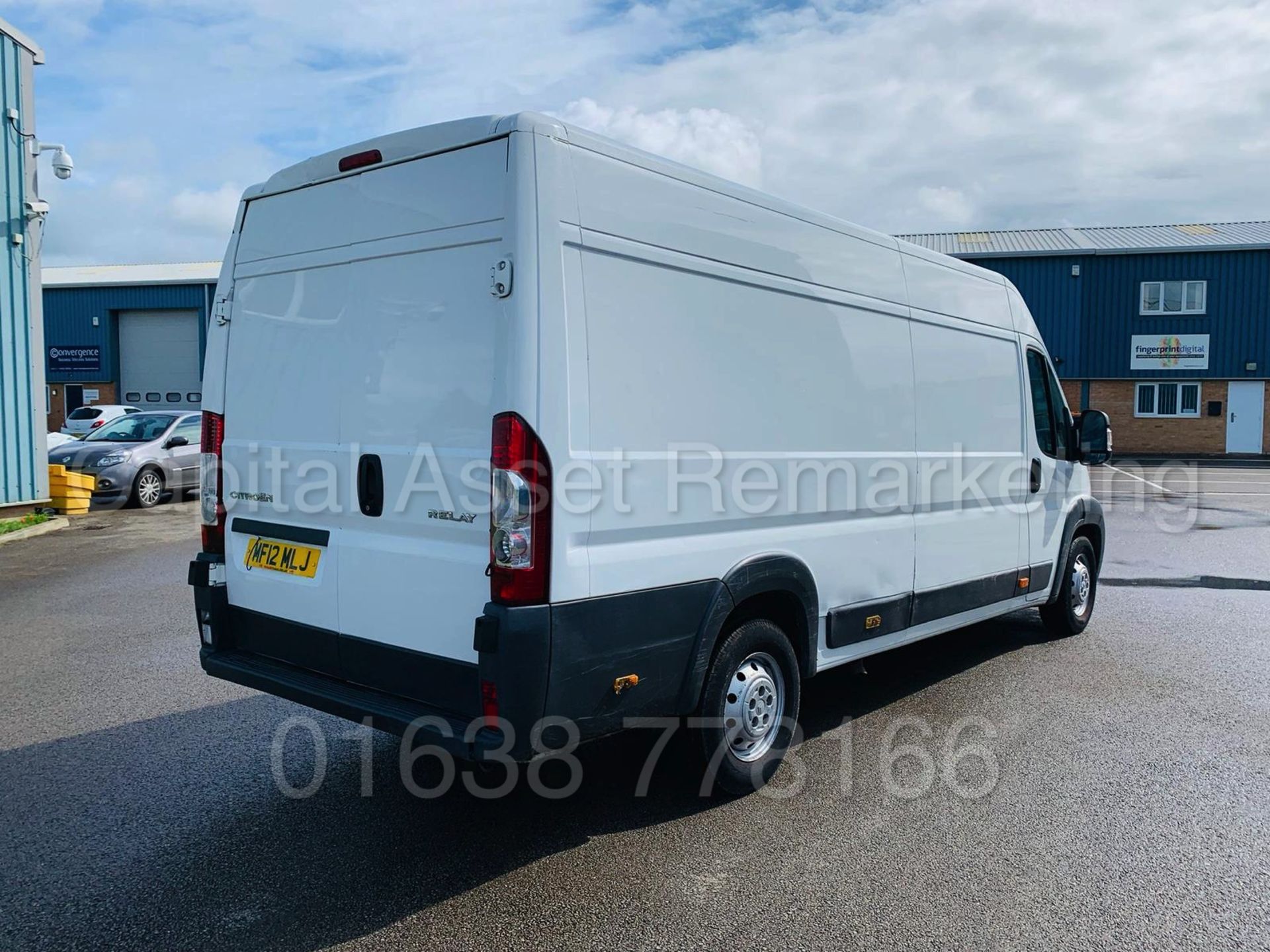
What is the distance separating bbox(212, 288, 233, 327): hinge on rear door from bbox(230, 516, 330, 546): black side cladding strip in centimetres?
90

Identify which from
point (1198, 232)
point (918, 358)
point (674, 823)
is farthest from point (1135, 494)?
point (1198, 232)

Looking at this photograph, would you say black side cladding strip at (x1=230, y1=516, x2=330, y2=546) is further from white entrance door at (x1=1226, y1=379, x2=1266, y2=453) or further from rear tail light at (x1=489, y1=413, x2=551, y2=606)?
white entrance door at (x1=1226, y1=379, x2=1266, y2=453)

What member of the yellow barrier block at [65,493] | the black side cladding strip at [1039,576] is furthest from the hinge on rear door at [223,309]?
the yellow barrier block at [65,493]

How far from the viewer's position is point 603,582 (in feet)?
11.7

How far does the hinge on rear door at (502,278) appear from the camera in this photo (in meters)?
3.41

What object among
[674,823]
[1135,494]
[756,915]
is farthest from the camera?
[1135,494]

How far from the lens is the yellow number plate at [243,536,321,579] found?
414cm

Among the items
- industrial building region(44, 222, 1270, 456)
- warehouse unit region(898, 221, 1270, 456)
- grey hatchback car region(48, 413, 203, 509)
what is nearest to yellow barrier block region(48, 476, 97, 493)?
grey hatchback car region(48, 413, 203, 509)

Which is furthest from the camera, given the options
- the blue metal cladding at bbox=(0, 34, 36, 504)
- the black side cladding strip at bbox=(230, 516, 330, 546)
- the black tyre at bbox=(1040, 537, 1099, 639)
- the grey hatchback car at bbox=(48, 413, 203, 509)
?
the grey hatchback car at bbox=(48, 413, 203, 509)

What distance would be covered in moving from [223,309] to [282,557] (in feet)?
3.98

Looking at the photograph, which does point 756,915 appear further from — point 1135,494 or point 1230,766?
point 1135,494

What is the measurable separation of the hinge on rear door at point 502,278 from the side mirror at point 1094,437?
4.94 m

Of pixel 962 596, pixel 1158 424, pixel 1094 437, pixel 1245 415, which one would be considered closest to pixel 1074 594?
pixel 1094 437

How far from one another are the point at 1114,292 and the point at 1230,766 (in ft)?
113
